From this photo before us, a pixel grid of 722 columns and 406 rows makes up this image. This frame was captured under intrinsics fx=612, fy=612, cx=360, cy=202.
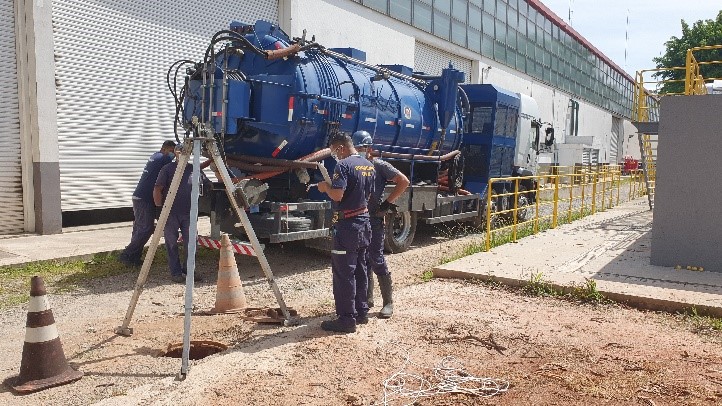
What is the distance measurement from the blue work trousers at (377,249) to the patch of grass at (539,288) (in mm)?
2119

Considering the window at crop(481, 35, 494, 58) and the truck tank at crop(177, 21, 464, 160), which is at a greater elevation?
the window at crop(481, 35, 494, 58)

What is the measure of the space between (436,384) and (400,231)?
6.51 m

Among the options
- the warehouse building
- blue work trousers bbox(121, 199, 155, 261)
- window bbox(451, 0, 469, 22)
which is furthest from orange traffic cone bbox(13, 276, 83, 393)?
window bbox(451, 0, 469, 22)

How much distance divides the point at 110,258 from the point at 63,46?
4.64 meters

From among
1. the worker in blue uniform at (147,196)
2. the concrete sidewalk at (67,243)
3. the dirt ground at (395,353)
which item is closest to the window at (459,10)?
the concrete sidewalk at (67,243)

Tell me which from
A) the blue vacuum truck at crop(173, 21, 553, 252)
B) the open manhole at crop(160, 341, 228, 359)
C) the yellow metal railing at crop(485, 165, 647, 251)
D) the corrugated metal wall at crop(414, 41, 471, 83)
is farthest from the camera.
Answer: the corrugated metal wall at crop(414, 41, 471, 83)

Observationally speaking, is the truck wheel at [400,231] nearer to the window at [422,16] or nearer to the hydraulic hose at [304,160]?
the hydraulic hose at [304,160]

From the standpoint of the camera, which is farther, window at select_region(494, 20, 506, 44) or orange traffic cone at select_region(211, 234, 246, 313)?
window at select_region(494, 20, 506, 44)

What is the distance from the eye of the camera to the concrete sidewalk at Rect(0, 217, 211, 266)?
28.6ft

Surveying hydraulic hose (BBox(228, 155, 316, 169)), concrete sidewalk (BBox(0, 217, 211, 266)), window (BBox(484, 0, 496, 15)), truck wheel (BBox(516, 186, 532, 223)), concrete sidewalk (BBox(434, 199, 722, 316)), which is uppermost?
window (BBox(484, 0, 496, 15))

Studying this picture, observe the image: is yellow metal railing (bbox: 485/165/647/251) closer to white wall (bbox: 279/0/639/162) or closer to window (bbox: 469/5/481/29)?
white wall (bbox: 279/0/639/162)

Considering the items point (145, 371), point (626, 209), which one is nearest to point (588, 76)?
point (626, 209)

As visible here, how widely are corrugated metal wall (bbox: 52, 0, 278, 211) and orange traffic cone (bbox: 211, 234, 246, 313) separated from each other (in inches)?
260

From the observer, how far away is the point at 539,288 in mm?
7234
